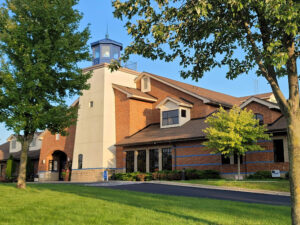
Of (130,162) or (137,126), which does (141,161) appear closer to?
(130,162)

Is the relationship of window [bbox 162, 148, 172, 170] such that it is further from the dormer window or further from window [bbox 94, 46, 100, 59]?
window [bbox 94, 46, 100, 59]

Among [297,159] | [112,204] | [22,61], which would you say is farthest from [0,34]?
[297,159]

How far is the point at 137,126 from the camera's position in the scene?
34.0m

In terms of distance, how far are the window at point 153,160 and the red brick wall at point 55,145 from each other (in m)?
10.3

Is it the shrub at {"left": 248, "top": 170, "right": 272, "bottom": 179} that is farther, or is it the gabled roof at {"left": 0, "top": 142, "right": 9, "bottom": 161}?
the gabled roof at {"left": 0, "top": 142, "right": 9, "bottom": 161}

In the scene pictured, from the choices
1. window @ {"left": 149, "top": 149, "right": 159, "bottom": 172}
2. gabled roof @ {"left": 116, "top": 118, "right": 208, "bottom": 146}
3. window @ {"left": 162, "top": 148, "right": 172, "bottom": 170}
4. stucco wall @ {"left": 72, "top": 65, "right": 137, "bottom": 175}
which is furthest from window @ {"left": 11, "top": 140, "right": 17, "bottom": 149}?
window @ {"left": 162, "top": 148, "right": 172, "bottom": 170}

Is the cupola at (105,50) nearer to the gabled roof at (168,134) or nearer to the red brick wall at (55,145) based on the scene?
the red brick wall at (55,145)

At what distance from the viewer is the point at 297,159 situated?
733 cm

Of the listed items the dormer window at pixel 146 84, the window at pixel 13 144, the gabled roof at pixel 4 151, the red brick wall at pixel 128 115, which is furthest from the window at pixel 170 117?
the window at pixel 13 144

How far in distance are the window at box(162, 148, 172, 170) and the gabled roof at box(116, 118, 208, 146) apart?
1381 millimetres

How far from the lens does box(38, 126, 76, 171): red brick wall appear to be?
37375mm

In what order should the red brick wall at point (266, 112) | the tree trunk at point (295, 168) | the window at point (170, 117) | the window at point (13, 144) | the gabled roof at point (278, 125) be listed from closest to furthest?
the tree trunk at point (295, 168), the gabled roof at point (278, 125), the red brick wall at point (266, 112), the window at point (170, 117), the window at point (13, 144)

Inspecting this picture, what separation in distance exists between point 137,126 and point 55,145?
1094cm

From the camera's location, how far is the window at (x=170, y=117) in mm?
31578
